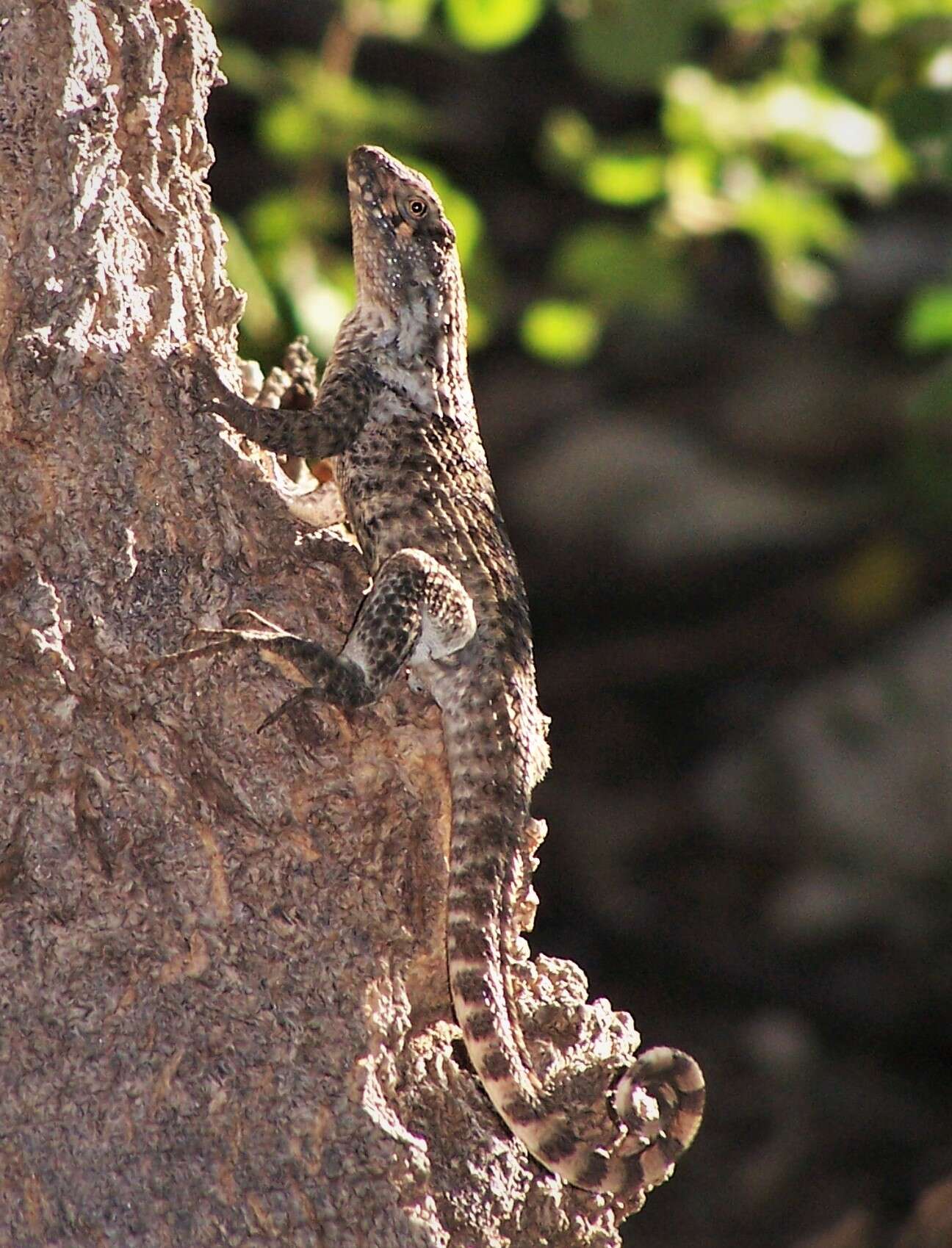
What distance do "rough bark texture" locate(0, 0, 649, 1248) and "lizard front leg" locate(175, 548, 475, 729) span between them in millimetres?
65

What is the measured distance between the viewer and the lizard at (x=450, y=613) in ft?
8.67

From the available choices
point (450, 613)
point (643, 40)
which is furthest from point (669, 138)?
point (450, 613)

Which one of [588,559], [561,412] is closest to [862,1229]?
[588,559]

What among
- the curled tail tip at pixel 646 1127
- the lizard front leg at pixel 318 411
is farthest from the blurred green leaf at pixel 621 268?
the curled tail tip at pixel 646 1127

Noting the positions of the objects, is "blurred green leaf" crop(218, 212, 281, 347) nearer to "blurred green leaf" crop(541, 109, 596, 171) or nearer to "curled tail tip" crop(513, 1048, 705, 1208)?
"blurred green leaf" crop(541, 109, 596, 171)

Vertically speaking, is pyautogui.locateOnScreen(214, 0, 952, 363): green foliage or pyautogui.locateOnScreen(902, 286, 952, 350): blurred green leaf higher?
pyautogui.locateOnScreen(214, 0, 952, 363): green foliage

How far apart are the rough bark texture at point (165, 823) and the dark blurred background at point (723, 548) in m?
2.05

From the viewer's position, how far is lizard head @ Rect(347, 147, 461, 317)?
11.9 feet

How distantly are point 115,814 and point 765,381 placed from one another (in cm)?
786

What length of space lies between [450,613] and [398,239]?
111 cm

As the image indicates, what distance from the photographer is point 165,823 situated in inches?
100

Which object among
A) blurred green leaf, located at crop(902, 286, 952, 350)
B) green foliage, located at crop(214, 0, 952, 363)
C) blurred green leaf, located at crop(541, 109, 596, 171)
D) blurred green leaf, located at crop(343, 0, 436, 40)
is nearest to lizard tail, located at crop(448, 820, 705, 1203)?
green foliage, located at crop(214, 0, 952, 363)

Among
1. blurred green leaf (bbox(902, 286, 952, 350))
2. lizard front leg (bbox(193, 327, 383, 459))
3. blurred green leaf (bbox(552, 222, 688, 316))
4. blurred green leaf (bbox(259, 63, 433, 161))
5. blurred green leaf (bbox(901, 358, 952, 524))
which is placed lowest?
lizard front leg (bbox(193, 327, 383, 459))

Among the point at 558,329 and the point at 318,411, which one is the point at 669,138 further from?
the point at 318,411
